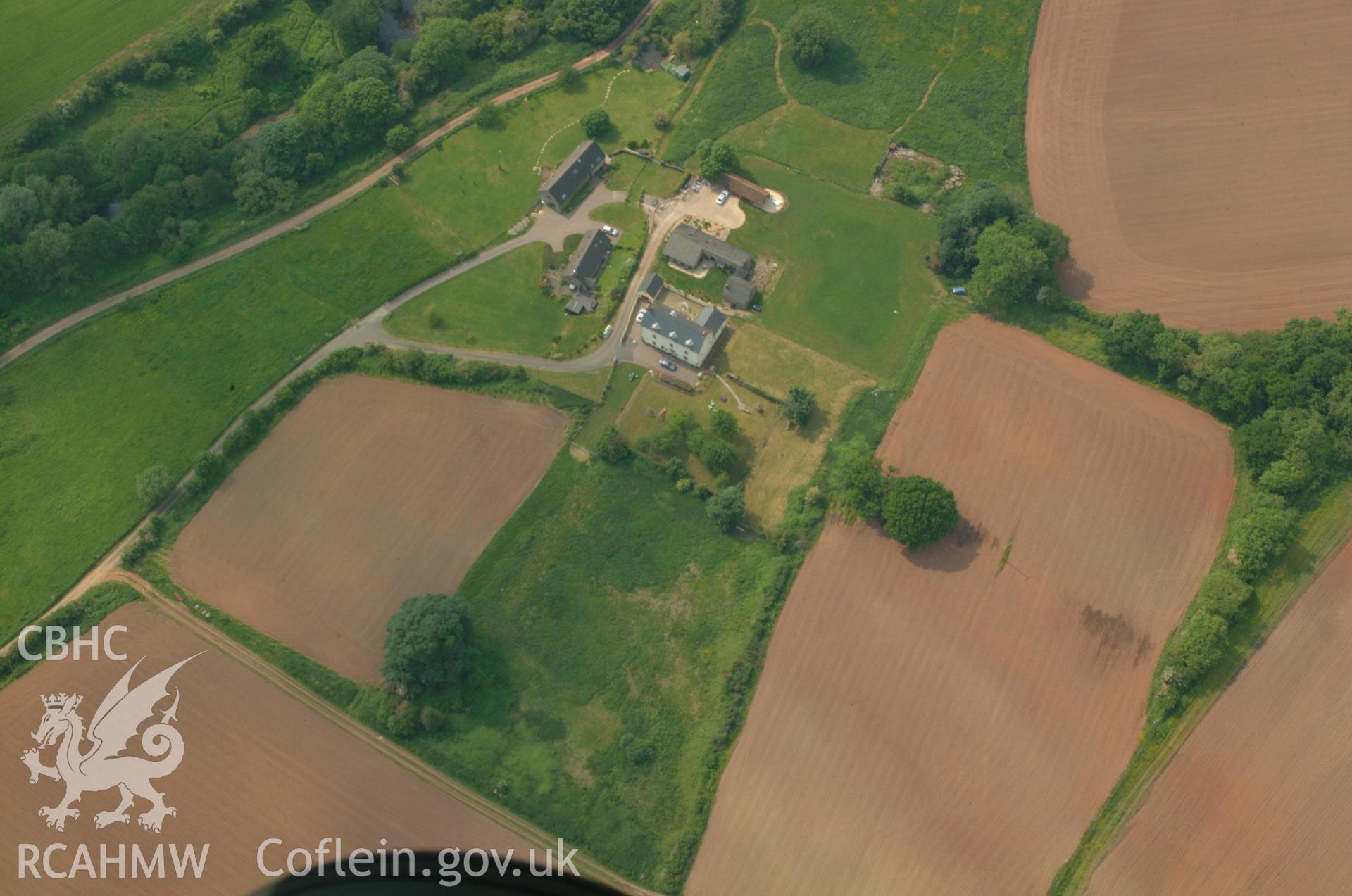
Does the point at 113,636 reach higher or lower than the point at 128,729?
higher

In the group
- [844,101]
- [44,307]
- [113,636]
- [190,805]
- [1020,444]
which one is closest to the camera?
[190,805]

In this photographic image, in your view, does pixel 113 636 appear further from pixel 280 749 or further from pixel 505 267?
pixel 505 267

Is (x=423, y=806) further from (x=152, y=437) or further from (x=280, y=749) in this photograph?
(x=152, y=437)

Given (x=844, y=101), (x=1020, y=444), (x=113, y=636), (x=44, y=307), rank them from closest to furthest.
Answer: (x=113, y=636), (x=1020, y=444), (x=44, y=307), (x=844, y=101)

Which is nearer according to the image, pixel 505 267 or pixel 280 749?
pixel 280 749

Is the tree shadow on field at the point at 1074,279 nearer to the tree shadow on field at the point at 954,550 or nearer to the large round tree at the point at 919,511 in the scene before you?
the large round tree at the point at 919,511

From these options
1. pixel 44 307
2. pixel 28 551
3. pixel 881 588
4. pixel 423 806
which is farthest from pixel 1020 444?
pixel 44 307

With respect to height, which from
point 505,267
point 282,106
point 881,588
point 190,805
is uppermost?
point 282,106
